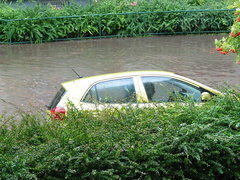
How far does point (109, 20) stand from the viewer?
21.5m

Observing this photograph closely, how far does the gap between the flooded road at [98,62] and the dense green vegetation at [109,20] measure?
0.61m

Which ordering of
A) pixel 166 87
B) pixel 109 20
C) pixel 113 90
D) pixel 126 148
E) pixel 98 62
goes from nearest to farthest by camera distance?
1. pixel 126 148
2. pixel 113 90
3. pixel 166 87
4. pixel 98 62
5. pixel 109 20

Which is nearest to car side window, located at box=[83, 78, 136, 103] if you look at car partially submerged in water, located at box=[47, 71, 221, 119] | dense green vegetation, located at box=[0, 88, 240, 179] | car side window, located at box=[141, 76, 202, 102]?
car partially submerged in water, located at box=[47, 71, 221, 119]

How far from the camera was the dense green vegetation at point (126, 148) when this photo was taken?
3.93m

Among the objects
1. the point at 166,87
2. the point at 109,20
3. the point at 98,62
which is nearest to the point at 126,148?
the point at 166,87

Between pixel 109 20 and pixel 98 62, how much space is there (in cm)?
611

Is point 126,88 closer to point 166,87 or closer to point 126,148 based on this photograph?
point 166,87

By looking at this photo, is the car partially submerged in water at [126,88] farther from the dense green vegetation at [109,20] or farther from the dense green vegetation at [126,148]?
the dense green vegetation at [109,20]

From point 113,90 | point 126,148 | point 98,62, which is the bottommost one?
point 98,62

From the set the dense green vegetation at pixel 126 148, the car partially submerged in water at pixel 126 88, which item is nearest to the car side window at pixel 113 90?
the car partially submerged in water at pixel 126 88

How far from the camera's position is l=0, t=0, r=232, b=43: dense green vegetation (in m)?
20.5

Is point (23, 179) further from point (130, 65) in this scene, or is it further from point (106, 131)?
point (130, 65)

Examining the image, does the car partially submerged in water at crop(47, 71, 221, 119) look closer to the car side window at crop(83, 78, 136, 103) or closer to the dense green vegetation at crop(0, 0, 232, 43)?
the car side window at crop(83, 78, 136, 103)

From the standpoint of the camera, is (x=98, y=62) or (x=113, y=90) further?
(x=98, y=62)
